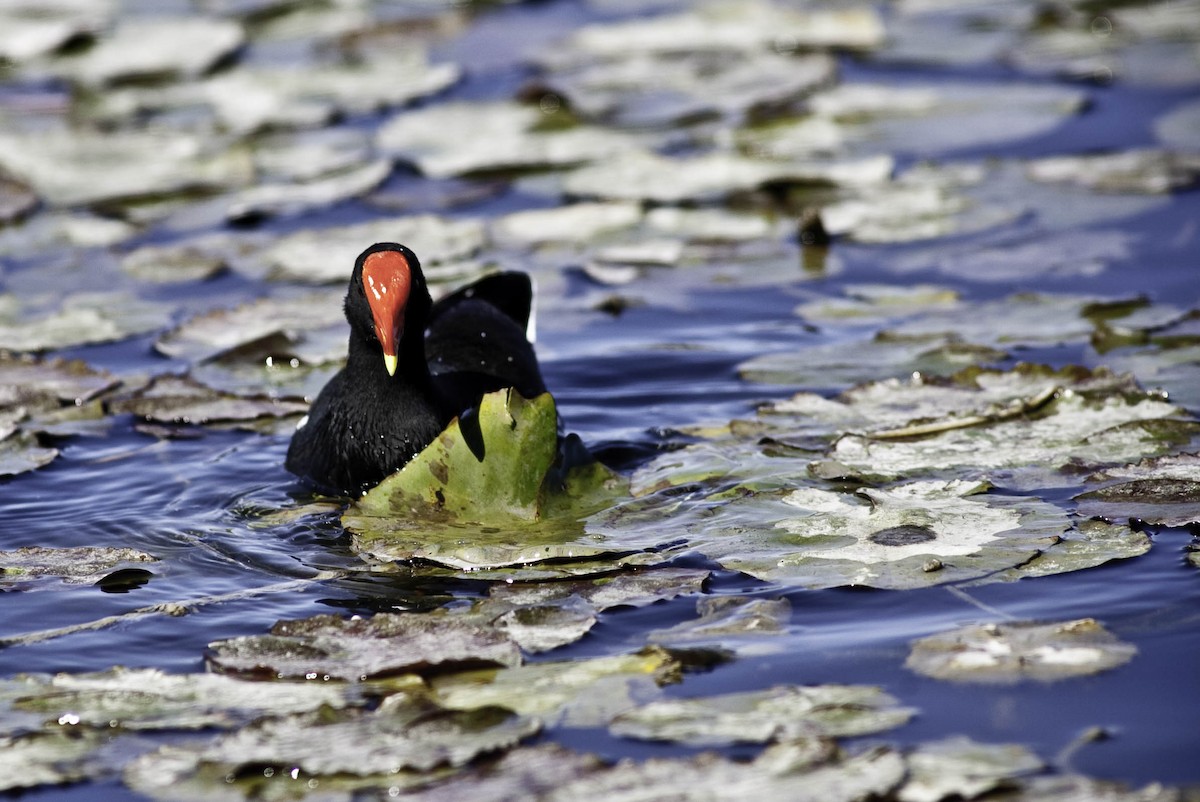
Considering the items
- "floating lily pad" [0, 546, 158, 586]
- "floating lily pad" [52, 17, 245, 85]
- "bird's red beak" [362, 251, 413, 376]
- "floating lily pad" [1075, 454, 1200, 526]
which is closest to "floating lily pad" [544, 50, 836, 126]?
"floating lily pad" [52, 17, 245, 85]

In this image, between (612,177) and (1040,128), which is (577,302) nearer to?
(612,177)

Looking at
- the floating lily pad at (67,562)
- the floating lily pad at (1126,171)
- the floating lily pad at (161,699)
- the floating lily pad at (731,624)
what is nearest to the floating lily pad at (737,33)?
the floating lily pad at (1126,171)

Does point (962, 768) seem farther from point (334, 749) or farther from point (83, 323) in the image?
point (83, 323)

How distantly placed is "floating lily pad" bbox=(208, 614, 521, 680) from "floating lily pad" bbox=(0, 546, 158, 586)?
1.80 ft

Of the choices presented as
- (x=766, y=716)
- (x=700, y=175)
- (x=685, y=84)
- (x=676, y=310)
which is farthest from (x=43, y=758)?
(x=685, y=84)

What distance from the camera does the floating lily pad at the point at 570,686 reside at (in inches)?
95.3

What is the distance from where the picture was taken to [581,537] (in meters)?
3.14

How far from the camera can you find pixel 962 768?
2.18m

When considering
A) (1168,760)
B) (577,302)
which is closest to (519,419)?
(1168,760)

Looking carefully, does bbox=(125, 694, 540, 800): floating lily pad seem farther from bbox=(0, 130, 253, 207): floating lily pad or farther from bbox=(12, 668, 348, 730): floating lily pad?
bbox=(0, 130, 253, 207): floating lily pad

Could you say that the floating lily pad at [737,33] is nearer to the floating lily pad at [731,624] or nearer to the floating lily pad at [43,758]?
the floating lily pad at [731,624]

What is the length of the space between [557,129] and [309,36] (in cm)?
222

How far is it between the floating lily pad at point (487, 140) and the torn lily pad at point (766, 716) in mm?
3757

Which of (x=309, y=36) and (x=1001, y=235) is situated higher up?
(x=309, y=36)
